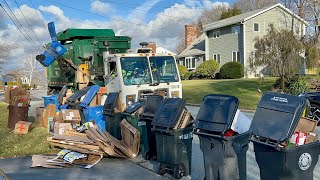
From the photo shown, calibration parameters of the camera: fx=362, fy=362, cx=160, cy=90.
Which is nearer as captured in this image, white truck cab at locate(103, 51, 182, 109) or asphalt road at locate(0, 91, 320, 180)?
asphalt road at locate(0, 91, 320, 180)

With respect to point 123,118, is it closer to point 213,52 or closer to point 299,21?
point 299,21

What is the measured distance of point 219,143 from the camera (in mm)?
4727

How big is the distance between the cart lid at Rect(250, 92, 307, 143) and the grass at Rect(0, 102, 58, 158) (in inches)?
214

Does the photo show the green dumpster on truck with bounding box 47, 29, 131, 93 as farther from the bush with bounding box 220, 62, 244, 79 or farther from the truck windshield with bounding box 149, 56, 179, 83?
the bush with bounding box 220, 62, 244, 79

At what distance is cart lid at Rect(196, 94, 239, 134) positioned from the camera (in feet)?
15.4

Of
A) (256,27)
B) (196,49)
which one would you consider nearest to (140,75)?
(256,27)

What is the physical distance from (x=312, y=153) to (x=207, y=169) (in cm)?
145

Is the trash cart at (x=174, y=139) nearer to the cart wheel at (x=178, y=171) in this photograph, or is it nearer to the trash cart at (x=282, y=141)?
the cart wheel at (x=178, y=171)

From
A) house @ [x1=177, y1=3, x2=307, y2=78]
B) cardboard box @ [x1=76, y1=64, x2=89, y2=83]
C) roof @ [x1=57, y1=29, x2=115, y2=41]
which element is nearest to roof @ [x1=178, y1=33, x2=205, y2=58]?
house @ [x1=177, y1=3, x2=307, y2=78]

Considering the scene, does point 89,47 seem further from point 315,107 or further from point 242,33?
point 242,33

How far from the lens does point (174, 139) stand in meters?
5.87

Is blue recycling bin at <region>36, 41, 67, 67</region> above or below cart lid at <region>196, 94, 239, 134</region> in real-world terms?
above

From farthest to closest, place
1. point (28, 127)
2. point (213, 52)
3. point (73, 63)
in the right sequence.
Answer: point (213, 52) → point (73, 63) → point (28, 127)

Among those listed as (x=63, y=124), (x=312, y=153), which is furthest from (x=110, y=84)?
(x=312, y=153)
